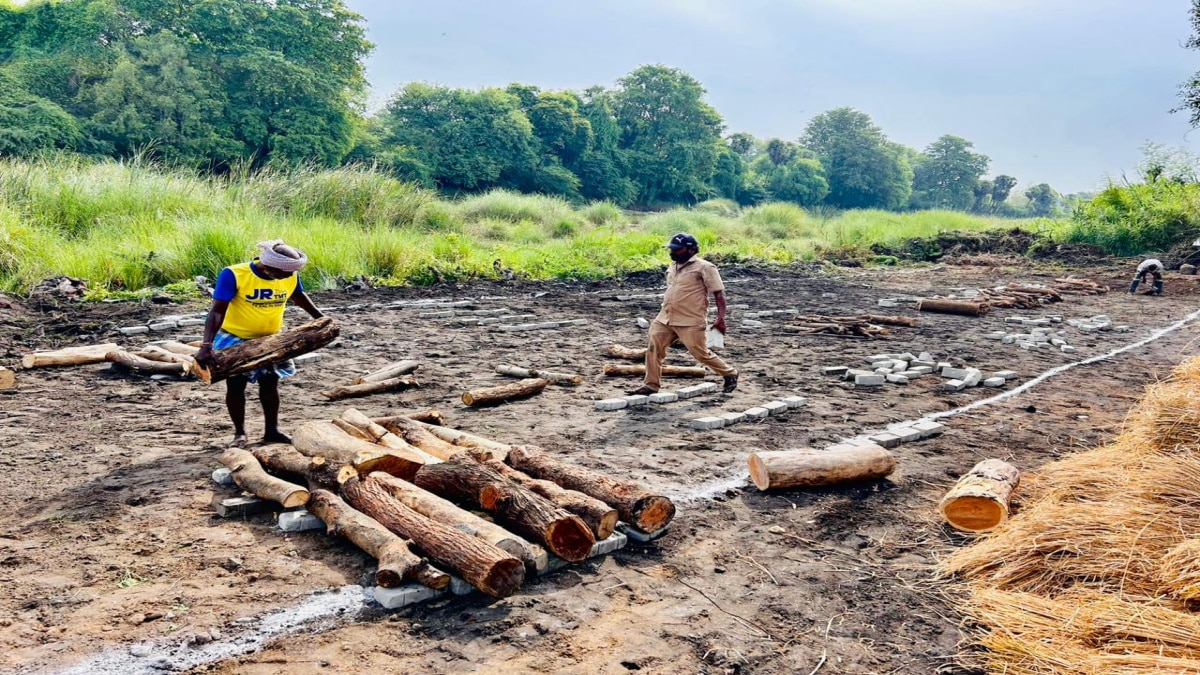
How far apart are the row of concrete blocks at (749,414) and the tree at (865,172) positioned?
226 feet

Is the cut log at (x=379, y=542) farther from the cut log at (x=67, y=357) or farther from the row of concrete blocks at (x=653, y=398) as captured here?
the cut log at (x=67, y=357)

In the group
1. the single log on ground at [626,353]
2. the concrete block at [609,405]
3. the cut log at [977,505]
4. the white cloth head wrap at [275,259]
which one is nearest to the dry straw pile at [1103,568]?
the cut log at [977,505]

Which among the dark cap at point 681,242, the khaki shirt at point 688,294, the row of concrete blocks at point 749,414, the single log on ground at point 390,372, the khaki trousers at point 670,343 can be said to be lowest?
the single log on ground at point 390,372

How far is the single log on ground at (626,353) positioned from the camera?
9.54m

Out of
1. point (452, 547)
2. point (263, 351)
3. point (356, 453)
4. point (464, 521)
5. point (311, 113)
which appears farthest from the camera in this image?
point (311, 113)

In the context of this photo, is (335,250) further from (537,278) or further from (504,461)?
(504,461)

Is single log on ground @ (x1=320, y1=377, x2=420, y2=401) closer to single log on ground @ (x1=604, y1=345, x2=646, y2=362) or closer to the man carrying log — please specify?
the man carrying log

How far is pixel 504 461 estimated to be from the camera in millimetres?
5000

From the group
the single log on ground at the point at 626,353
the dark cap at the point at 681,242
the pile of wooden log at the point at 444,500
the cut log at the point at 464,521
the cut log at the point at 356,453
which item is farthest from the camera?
the single log on ground at the point at 626,353

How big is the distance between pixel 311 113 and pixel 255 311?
34104 mm

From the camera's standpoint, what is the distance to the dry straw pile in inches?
112

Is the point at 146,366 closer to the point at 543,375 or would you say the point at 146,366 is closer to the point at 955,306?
the point at 543,375

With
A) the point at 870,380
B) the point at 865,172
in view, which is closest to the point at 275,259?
the point at 870,380

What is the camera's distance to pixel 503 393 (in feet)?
24.1
